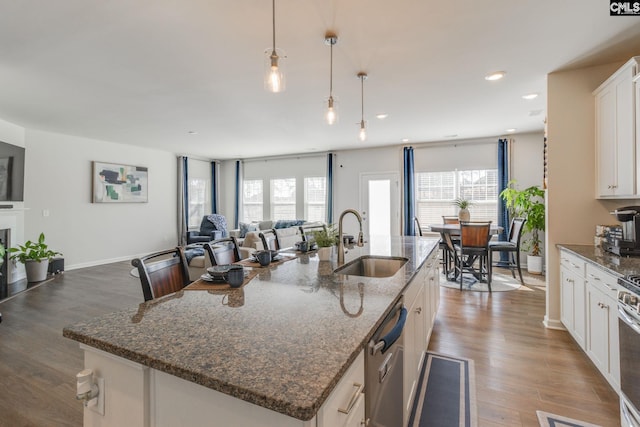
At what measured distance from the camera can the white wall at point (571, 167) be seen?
294 cm

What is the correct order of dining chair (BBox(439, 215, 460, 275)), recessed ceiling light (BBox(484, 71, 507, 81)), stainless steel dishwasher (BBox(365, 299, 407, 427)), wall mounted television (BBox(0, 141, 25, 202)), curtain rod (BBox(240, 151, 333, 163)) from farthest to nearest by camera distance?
curtain rod (BBox(240, 151, 333, 163)) → dining chair (BBox(439, 215, 460, 275)) → wall mounted television (BBox(0, 141, 25, 202)) → recessed ceiling light (BBox(484, 71, 507, 81)) → stainless steel dishwasher (BBox(365, 299, 407, 427))

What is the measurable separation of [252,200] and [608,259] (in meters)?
7.84

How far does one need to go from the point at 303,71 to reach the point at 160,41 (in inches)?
51.4

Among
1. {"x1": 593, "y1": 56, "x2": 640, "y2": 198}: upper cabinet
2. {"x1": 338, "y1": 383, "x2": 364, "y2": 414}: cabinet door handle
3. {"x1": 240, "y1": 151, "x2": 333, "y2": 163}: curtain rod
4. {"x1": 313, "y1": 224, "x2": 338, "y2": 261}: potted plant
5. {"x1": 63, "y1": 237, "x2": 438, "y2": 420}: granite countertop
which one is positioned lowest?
{"x1": 338, "y1": 383, "x2": 364, "y2": 414}: cabinet door handle

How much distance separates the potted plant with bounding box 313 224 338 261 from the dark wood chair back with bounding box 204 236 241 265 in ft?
2.52

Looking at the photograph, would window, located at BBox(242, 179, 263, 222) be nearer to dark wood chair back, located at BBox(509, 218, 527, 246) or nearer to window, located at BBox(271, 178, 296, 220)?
window, located at BBox(271, 178, 296, 220)

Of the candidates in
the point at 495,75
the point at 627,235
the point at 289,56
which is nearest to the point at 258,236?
the point at 289,56

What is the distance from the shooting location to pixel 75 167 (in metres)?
5.98

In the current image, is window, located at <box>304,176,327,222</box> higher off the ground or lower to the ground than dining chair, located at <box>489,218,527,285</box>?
higher

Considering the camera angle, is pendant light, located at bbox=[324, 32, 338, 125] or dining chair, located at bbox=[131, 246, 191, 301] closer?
dining chair, located at bbox=[131, 246, 191, 301]

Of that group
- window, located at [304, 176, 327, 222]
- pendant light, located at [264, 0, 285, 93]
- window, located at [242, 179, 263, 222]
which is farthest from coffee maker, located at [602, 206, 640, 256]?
window, located at [242, 179, 263, 222]

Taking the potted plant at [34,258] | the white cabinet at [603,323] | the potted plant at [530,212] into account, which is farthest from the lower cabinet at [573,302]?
the potted plant at [34,258]

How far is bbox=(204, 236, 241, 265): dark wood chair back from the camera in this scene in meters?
2.26

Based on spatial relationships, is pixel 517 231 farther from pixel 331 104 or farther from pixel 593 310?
pixel 331 104
